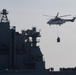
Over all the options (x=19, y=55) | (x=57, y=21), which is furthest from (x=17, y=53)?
(x=57, y=21)

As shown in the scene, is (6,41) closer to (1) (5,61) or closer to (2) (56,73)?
(1) (5,61)

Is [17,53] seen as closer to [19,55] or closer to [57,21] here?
[19,55]

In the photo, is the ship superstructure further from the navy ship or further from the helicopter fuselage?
the helicopter fuselage

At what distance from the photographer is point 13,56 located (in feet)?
226

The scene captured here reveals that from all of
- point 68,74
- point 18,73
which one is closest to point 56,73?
point 68,74

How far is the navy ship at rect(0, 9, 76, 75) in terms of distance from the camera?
67750mm

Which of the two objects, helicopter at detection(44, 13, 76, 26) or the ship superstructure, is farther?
helicopter at detection(44, 13, 76, 26)

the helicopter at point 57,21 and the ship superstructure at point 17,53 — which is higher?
the helicopter at point 57,21

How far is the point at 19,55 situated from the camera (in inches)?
2739

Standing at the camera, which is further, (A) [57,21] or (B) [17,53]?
(A) [57,21]

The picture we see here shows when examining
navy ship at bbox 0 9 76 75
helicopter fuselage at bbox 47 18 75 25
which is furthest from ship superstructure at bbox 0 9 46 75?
helicopter fuselage at bbox 47 18 75 25

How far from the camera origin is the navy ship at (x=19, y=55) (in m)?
67.8

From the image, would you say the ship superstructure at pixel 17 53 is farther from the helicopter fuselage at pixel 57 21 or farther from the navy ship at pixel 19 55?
the helicopter fuselage at pixel 57 21

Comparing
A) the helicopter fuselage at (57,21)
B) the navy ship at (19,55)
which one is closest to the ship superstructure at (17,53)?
the navy ship at (19,55)
